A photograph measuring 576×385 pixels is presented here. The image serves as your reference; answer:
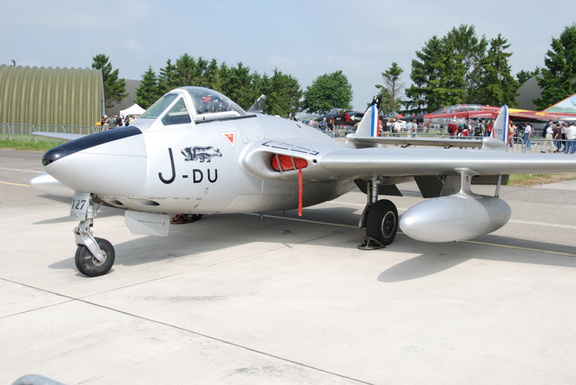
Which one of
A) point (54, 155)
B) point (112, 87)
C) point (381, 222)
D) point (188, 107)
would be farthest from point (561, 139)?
point (112, 87)

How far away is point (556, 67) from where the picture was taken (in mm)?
66562

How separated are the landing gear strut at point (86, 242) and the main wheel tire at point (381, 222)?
3946mm

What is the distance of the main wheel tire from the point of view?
831 cm

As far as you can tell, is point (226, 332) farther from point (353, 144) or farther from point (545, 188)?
point (545, 188)

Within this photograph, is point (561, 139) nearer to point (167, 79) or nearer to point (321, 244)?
point (321, 244)

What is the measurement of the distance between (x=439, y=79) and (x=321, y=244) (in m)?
69.2

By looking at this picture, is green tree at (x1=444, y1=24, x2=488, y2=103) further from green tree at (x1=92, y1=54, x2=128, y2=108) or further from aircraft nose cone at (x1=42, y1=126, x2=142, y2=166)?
aircraft nose cone at (x1=42, y1=126, x2=142, y2=166)

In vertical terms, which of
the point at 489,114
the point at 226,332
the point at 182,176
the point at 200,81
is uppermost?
the point at 200,81

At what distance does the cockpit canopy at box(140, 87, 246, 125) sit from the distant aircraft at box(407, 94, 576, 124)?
4625 cm

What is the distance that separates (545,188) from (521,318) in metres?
12.9

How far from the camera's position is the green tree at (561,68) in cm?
6556

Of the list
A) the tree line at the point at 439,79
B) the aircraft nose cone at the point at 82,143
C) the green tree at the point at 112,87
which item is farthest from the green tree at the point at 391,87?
the aircraft nose cone at the point at 82,143

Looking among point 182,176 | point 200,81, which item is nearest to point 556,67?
point 200,81

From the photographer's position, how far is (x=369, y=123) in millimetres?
11695
